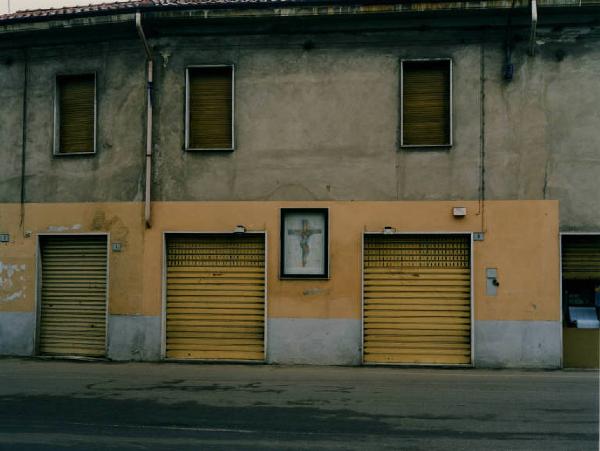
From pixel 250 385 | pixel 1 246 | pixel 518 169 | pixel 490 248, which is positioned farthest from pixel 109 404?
pixel 518 169

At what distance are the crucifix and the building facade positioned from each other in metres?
0.05

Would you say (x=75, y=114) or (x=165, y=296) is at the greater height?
(x=75, y=114)

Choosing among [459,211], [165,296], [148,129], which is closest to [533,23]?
[459,211]

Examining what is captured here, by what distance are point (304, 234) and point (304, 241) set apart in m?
0.15

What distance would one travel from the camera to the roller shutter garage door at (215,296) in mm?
14117

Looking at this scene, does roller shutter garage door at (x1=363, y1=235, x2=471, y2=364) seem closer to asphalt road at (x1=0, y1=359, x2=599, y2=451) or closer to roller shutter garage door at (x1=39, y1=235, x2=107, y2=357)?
asphalt road at (x1=0, y1=359, x2=599, y2=451)

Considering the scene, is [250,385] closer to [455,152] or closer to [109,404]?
[109,404]

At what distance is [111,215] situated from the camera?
572 inches

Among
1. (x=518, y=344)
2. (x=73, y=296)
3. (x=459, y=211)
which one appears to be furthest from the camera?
(x=73, y=296)

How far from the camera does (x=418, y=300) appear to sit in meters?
13.8

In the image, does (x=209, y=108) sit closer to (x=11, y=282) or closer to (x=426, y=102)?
(x=426, y=102)

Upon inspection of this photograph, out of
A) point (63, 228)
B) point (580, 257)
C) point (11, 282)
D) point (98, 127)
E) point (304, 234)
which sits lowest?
point (11, 282)

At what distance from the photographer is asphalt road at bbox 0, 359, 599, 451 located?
7711 mm

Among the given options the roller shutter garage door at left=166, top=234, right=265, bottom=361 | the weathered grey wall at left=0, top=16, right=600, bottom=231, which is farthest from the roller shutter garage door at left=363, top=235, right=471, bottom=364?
the roller shutter garage door at left=166, top=234, right=265, bottom=361
